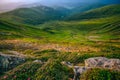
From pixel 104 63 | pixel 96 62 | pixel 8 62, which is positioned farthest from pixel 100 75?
pixel 8 62

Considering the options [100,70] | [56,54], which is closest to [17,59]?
[56,54]

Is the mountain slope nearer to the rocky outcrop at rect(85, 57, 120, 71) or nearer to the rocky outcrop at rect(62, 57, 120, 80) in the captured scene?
the rocky outcrop at rect(85, 57, 120, 71)

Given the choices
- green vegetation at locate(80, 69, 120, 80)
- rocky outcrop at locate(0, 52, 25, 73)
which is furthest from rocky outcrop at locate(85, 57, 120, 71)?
rocky outcrop at locate(0, 52, 25, 73)

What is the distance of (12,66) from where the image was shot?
145 ft

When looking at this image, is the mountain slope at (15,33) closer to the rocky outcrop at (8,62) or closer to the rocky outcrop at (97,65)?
the rocky outcrop at (8,62)

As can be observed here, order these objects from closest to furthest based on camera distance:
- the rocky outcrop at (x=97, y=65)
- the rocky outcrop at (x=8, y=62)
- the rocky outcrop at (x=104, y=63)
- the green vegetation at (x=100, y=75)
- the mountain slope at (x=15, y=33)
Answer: the green vegetation at (x=100, y=75) → the rocky outcrop at (x=97, y=65) → the rocky outcrop at (x=104, y=63) → the rocky outcrop at (x=8, y=62) → the mountain slope at (x=15, y=33)

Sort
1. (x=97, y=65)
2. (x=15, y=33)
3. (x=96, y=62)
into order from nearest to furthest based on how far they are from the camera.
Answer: (x=97, y=65) → (x=96, y=62) → (x=15, y=33)

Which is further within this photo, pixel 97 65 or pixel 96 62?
pixel 96 62

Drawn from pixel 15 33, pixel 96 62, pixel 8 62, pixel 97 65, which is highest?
pixel 8 62

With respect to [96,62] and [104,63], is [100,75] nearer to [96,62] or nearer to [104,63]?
[104,63]

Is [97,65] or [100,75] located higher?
[100,75]

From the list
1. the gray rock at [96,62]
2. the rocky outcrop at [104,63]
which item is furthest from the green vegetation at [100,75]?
the gray rock at [96,62]

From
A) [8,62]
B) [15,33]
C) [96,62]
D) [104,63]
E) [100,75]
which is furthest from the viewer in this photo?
[15,33]

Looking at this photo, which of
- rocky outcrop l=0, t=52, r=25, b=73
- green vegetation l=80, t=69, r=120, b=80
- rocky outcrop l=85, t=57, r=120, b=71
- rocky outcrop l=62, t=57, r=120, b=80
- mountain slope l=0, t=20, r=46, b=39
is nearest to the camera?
green vegetation l=80, t=69, r=120, b=80
